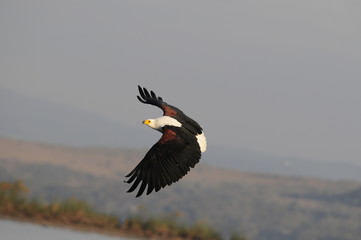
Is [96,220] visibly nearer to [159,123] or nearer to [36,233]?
[36,233]

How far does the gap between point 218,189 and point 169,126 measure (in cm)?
6141

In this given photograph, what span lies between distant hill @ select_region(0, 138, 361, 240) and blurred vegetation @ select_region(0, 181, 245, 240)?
25.1 m

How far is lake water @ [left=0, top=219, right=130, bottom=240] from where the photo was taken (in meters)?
22.0

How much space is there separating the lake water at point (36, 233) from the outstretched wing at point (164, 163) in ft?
24.7

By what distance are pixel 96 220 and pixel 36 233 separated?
4487 millimetres

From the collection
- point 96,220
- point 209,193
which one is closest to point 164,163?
point 96,220

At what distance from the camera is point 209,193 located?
73188mm

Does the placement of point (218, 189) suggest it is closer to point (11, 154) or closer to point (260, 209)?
point (260, 209)

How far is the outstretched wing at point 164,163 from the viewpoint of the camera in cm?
1418

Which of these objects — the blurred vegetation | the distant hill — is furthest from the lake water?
the distant hill

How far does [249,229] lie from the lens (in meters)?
62.4

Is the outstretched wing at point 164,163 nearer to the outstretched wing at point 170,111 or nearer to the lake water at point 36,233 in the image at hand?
the outstretched wing at point 170,111

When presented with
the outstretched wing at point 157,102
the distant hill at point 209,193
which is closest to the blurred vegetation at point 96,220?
the outstretched wing at point 157,102

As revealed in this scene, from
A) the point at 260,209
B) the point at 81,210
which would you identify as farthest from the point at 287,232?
the point at 81,210
